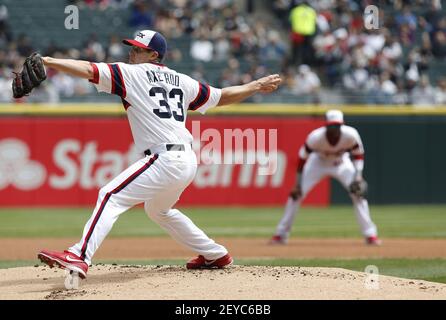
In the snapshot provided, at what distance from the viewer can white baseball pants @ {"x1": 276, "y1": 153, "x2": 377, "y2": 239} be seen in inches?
526

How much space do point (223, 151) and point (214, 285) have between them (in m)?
13.0

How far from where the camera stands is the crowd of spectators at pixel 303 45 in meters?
20.9

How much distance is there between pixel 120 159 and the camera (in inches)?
779

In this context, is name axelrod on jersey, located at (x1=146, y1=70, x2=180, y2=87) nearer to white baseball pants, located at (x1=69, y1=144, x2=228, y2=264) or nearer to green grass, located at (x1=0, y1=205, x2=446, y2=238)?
white baseball pants, located at (x1=69, y1=144, x2=228, y2=264)

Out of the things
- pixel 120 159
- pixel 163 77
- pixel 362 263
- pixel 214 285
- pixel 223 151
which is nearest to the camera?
pixel 214 285

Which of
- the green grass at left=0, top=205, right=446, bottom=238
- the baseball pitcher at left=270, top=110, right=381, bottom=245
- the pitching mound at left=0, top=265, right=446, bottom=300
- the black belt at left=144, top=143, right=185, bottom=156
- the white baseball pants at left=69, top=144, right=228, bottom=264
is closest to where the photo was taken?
the pitching mound at left=0, top=265, right=446, bottom=300

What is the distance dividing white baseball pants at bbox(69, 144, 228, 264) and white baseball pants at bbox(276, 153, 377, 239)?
5.51 meters

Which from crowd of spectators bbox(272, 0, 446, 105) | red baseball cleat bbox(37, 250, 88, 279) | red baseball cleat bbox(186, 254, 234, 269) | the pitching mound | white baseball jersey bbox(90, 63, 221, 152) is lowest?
the pitching mound

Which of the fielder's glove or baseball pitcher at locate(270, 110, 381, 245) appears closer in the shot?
the fielder's glove

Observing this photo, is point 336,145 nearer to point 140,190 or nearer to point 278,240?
point 278,240

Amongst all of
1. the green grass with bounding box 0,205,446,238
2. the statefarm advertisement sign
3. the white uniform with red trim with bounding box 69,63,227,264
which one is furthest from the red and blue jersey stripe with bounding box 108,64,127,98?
the statefarm advertisement sign

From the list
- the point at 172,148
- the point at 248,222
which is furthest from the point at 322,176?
the point at 172,148

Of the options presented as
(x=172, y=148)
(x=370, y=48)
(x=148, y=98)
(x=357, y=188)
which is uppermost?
(x=370, y=48)
